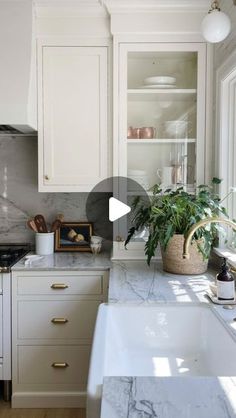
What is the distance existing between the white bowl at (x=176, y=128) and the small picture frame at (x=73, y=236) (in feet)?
2.74

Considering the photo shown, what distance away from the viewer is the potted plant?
2.09 meters

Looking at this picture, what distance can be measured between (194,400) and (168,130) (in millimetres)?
1878

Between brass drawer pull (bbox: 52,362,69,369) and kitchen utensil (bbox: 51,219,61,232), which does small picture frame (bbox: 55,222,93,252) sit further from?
brass drawer pull (bbox: 52,362,69,369)

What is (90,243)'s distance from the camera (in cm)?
283

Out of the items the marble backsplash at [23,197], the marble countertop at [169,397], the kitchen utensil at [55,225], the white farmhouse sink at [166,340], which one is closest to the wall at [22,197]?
the marble backsplash at [23,197]

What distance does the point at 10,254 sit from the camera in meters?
2.70

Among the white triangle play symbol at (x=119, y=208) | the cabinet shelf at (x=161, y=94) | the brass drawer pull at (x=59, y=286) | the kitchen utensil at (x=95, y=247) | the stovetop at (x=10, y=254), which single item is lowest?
the brass drawer pull at (x=59, y=286)

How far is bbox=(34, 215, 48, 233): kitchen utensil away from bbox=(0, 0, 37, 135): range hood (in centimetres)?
66

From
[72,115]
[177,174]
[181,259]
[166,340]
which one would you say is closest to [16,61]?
[72,115]

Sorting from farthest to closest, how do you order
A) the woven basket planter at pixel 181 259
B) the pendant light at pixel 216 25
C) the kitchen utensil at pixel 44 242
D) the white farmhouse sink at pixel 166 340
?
the kitchen utensil at pixel 44 242, the woven basket planter at pixel 181 259, the pendant light at pixel 216 25, the white farmhouse sink at pixel 166 340

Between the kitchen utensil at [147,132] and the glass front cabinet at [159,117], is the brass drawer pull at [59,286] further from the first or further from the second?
the kitchen utensil at [147,132]

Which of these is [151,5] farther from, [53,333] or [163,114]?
[53,333]

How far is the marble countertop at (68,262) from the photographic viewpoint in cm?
238

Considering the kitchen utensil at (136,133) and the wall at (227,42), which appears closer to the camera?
the wall at (227,42)
